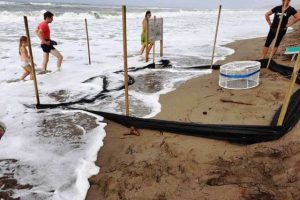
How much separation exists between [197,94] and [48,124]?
10.00 ft

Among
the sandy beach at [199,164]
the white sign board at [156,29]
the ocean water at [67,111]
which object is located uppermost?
the white sign board at [156,29]

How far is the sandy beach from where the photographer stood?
9.37ft

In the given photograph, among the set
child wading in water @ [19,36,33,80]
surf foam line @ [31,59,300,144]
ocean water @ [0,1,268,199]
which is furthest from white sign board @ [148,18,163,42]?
surf foam line @ [31,59,300,144]

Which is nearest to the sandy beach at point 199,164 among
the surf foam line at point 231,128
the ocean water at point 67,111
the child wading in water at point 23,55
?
the surf foam line at point 231,128

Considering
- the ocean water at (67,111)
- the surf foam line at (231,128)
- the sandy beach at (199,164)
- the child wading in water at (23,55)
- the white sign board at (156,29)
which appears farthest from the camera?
the white sign board at (156,29)

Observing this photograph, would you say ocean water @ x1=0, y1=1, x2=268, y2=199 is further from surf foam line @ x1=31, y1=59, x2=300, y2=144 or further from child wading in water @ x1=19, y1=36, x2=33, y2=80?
surf foam line @ x1=31, y1=59, x2=300, y2=144

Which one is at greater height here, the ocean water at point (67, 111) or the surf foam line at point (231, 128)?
the surf foam line at point (231, 128)

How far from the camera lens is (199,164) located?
3408 mm

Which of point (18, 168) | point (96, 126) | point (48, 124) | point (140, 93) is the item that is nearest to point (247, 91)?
point (140, 93)

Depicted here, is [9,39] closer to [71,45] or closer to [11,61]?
[71,45]

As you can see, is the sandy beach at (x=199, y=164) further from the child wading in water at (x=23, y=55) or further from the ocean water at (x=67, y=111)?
the child wading in water at (x=23, y=55)

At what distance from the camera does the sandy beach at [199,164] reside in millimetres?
2857

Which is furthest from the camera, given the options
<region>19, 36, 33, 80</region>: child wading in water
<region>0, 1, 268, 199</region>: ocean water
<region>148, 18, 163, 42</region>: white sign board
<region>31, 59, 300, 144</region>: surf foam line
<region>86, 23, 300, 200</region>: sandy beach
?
<region>148, 18, 163, 42</region>: white sign board

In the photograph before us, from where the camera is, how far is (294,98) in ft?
15.6
